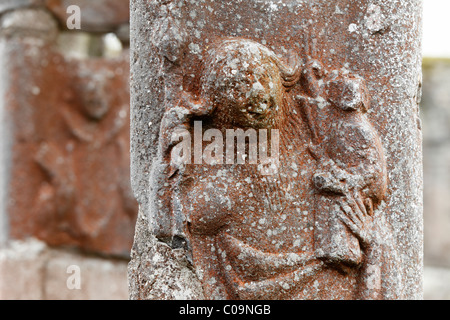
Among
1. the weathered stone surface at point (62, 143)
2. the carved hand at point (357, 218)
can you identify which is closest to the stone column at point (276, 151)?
the carved hand at point (357, 218)

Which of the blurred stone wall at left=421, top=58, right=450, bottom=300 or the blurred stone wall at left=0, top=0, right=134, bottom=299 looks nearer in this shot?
the blurred stone wall at left=0, top=0, right=134, bottom=299

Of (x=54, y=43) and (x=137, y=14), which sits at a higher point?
(x=54, y=43)

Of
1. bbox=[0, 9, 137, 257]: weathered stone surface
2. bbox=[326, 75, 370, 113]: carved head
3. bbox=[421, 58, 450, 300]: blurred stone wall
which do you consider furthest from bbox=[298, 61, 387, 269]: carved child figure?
bbox=[421, 58, 450, 300]: blurred stone wall

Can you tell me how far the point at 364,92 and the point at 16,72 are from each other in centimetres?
190

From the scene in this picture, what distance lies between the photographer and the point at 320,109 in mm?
1222

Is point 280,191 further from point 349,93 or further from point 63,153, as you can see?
point 63,153

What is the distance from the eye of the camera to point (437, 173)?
3.12 m

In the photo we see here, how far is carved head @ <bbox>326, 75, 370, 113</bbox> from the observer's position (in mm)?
1199

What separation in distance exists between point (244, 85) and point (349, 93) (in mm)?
214

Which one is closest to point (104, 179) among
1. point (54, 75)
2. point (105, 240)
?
point (105, 240)

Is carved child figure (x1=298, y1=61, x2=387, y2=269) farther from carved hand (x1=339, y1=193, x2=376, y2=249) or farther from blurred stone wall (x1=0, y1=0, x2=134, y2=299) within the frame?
blurred stone wall (x1=0, y1=0, x2=134, y2=299)

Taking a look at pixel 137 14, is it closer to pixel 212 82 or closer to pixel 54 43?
pixel 212 82

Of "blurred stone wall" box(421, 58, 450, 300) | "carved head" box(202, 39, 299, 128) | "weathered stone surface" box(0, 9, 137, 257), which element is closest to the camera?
"carved head" box(202, 39, 299, 128)

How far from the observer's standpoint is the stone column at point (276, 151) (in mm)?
1179
